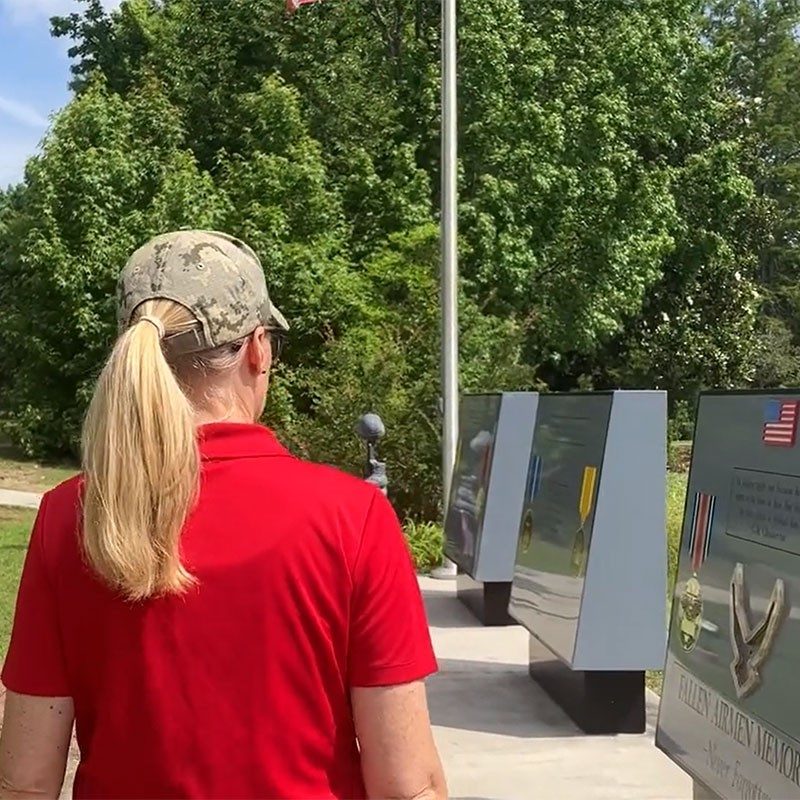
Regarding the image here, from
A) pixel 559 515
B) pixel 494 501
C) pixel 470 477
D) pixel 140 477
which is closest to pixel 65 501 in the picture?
pixel 140 477

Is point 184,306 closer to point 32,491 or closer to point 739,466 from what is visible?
point 739,466

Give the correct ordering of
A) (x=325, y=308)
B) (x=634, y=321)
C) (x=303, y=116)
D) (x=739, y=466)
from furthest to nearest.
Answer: (x=634, y=321) → (x=303, y=116) → (x=325, y=308) → (x=739, y=466)

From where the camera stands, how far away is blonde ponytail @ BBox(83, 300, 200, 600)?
5.77 feet

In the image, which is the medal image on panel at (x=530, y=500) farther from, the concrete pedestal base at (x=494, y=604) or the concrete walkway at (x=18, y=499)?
the concrete walkway at (x=18, y=499)

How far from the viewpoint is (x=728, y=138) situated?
3406cm

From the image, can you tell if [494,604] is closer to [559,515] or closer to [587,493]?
[559,515]

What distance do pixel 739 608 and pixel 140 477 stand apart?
276cm

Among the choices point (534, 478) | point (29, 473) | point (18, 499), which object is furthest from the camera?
point (29, 473)

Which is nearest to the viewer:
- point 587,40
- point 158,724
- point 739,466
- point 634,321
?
point 158,724

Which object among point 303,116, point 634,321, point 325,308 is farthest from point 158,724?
point 634,321

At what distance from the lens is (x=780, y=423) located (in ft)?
12.7

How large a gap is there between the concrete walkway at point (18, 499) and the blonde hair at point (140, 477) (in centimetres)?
1752

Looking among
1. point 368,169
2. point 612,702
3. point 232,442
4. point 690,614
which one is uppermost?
point 368,169

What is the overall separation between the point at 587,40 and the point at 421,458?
51.7 ft
